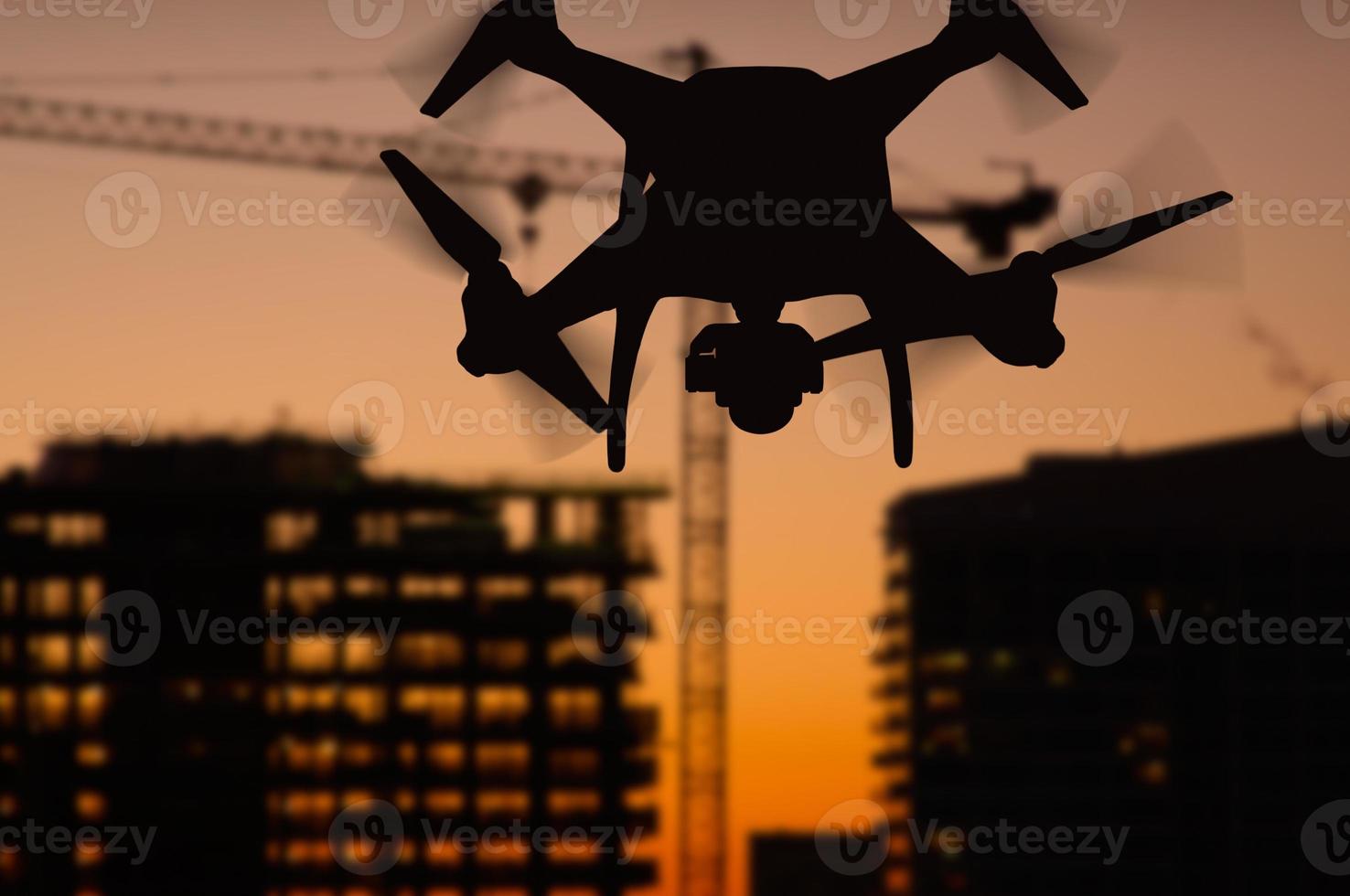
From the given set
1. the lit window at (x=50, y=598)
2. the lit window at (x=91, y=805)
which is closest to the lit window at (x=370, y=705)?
the lit window at (x=91, y=805)

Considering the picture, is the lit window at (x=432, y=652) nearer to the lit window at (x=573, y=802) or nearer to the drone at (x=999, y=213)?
the lit window at (x=573, y=802)

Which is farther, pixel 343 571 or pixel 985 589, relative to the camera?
pixel 985 589

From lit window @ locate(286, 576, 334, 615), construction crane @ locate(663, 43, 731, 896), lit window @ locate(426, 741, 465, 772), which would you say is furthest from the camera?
lit window @ locate(286, 576, 334, 615)

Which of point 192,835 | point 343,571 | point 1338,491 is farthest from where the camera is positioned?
point 1338,491

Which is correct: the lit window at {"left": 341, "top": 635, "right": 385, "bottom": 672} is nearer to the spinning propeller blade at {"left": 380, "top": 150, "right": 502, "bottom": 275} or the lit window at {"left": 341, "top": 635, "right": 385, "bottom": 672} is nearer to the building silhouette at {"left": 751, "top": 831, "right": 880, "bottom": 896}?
the building silhouette at {"left": 751, "top": 831, "right": 880, "bottom": 896}

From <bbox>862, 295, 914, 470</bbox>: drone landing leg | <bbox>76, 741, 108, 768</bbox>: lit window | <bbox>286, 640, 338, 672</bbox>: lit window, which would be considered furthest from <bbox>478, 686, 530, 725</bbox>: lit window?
<bbox>862, 295, 914, 470</bbox>: drone landing leg

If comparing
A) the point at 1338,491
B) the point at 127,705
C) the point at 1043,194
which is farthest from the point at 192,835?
the point at 1338,491

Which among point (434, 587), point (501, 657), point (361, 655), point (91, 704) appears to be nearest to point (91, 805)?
point (91, 704)

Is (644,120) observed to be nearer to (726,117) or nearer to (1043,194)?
(726,117)
